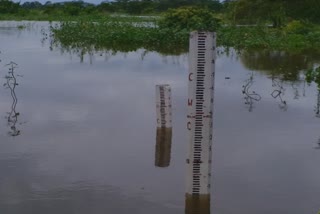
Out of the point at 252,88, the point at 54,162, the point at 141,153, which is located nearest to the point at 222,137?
the point at 141,153

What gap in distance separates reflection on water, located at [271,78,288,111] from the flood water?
3 cm

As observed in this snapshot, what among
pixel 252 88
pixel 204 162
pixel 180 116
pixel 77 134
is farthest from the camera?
pixel 252 88

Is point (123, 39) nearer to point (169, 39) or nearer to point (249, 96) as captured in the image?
point (169, 39)

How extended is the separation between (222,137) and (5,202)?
12.6 feet

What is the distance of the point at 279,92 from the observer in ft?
40.2

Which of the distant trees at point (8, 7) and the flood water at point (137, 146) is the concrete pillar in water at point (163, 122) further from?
the distant trees at point (8, 7)

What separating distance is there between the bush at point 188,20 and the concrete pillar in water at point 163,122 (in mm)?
19342

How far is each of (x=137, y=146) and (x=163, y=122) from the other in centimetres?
69

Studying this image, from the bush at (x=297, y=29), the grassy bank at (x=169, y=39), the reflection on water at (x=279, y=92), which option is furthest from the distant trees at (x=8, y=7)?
the reflection on water at (x=279, y=92)

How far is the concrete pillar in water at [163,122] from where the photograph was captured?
748 cm

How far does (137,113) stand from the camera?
32.2 ft

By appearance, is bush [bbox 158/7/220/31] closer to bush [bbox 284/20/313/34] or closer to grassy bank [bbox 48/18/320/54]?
grassy bank [bbox 48/18/320/54]

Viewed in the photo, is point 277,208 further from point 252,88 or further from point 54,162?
point 252,88

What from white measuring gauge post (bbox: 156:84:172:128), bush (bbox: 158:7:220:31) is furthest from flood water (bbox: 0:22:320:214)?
bush (bbox: 158:7:220:31)
